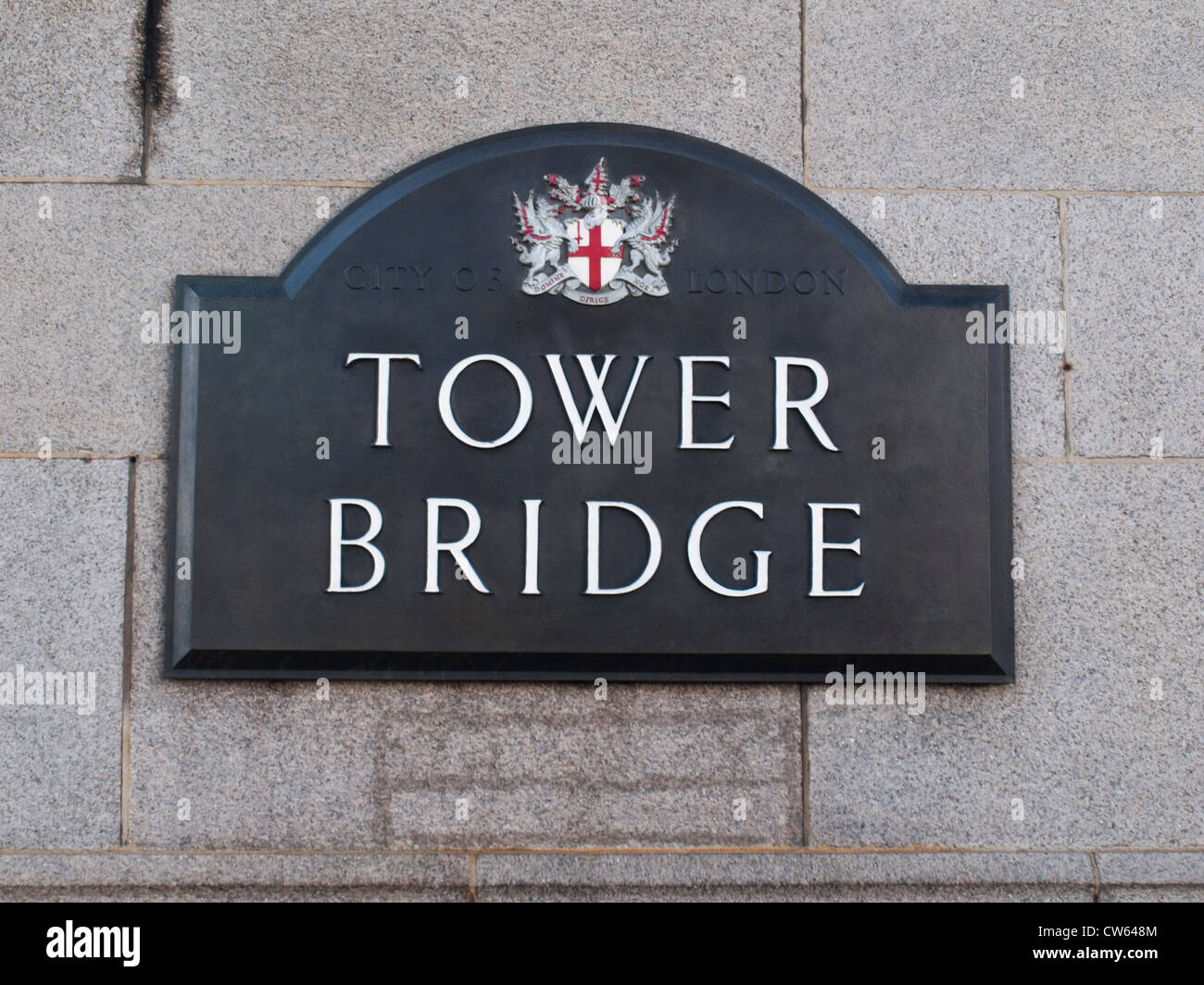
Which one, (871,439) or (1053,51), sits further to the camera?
(1053,51)

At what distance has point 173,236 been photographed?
4.49m

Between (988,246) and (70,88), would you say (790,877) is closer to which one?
(988,246)

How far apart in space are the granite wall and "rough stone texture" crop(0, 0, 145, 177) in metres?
0.01

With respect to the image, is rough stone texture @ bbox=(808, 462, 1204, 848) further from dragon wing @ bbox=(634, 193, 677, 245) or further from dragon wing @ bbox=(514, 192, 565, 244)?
dragon wing @ bbox=(514, 192, 565, 244)

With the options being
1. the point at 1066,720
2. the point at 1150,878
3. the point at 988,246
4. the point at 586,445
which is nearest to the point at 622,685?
the point at 586,445

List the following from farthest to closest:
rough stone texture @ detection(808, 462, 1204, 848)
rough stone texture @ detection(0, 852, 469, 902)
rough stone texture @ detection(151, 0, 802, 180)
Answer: rough stone texture @ detection(151, 0, 802, 180), rough stone texture @ detection(808, 462, 1204, 848), rough stone texture @ detection(0, 852, 469, 902)

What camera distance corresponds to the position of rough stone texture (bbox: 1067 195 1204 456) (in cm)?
445

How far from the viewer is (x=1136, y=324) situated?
14.8 feet

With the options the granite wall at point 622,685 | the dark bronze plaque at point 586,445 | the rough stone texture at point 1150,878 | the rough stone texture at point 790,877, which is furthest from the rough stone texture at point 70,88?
the rough stone texture at point 1150,878

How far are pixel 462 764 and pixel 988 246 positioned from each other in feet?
9.05

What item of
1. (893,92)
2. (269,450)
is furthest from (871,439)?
(269,450)

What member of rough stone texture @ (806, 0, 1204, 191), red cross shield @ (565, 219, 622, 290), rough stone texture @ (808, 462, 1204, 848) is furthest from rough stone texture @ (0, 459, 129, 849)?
rough stone texture @ (806, 0, 1204, 191)

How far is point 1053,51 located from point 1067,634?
2.25 metres

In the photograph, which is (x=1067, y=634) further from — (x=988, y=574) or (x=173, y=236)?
(x=173, y=236)
